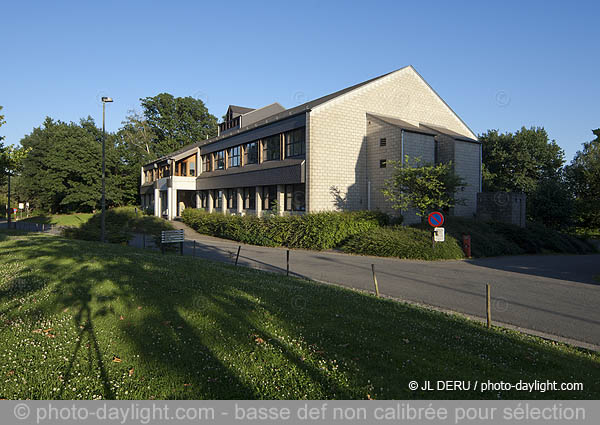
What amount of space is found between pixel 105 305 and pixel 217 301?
5.87ft

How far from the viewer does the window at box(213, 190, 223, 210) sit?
126 ft

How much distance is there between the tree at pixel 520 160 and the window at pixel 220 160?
27616 millimetres

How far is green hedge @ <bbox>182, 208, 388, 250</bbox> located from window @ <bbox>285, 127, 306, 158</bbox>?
5860 millimetres

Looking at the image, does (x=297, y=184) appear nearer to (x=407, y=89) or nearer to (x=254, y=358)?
(x=407, y=89)

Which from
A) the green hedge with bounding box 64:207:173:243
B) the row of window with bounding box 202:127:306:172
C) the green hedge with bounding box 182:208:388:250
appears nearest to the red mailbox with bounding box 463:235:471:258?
the green hedge with bounding box 182:208:388:250

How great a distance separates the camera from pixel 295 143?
93.0 feet

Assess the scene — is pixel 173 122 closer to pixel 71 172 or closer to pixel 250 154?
pixel 71 172

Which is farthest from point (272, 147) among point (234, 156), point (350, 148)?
point (350, 148)

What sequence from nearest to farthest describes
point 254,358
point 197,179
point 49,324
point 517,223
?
point 254,358
point 49,324
point 517,223
point 197,179

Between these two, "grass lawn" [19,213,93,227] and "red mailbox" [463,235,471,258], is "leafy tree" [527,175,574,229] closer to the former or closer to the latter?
"red mailbox" [463,235,471,258]

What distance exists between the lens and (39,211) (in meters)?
65.9

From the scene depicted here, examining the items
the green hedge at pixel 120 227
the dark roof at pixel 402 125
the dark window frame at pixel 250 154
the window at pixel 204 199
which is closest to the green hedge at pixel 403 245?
the dark roof at pixel 402 125

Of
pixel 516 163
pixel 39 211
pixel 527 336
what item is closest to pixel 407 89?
pixel 516 163

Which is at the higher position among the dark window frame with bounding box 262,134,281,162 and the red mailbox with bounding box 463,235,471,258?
the dark window frame with bounding box 262,134,281,162
